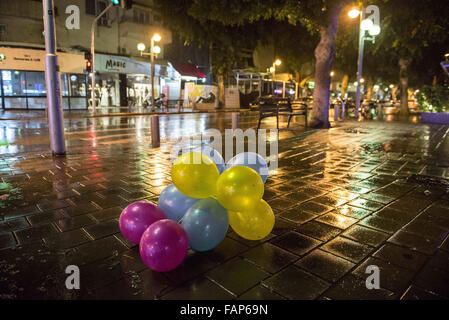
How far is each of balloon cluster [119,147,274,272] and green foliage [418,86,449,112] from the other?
17.9 metres

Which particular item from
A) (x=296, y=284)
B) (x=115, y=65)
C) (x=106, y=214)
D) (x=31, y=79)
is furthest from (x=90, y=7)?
(x=296, y=284)

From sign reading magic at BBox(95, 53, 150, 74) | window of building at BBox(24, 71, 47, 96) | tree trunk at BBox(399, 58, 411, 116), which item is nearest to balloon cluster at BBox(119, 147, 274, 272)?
tree trunk at BBox(399, 58, 411, 116)

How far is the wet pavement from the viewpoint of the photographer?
236 centimetres

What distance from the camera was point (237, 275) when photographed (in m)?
2.52

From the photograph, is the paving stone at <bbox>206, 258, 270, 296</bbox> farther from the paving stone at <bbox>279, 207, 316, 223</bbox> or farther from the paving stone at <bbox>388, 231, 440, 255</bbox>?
the paving stone at <bbox>388, 231, 440, 255</bbox>

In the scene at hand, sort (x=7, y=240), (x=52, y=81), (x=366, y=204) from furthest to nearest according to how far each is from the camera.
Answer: (x=52, y=81)
(x=366, y=204)
(x=7, y=240)

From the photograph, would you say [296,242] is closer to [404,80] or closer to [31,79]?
[404,80]

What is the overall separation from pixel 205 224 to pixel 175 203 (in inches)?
20.9

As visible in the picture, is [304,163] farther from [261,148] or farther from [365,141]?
[365,141]

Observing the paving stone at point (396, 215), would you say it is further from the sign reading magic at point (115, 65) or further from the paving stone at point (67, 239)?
the sign reading magic at point (115, 65)

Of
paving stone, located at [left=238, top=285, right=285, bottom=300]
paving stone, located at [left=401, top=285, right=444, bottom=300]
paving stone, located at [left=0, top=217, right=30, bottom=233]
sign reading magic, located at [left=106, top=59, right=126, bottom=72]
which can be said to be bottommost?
paving stone, located at [left=401, top=285, right=444, bottom=300]

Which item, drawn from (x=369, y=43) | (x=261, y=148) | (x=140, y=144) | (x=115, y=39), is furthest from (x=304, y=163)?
(x=115, y=39)

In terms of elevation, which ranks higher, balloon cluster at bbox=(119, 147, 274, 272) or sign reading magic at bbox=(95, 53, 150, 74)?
sign reading magic at bbox=(95, 53, 150, 74)
